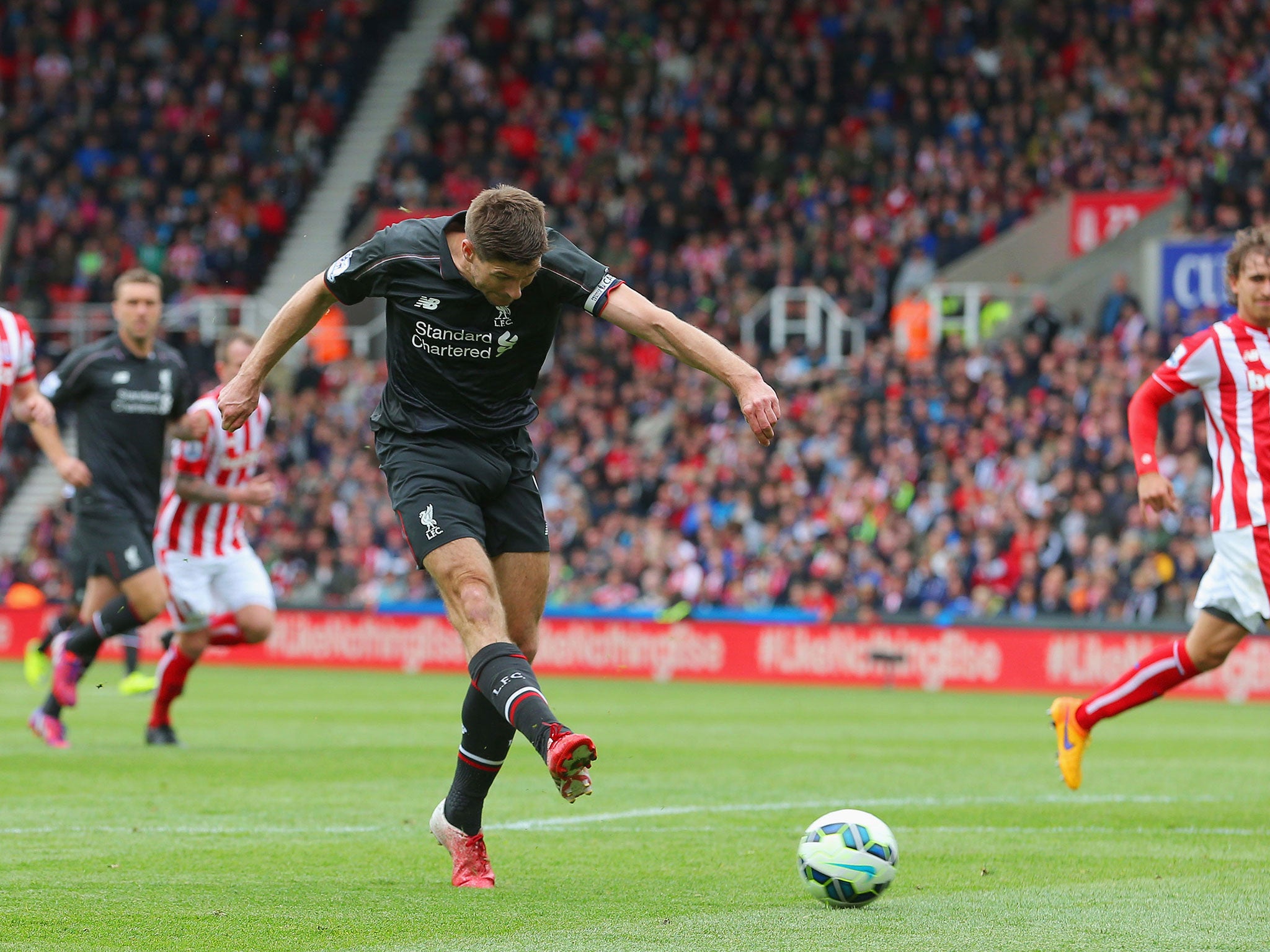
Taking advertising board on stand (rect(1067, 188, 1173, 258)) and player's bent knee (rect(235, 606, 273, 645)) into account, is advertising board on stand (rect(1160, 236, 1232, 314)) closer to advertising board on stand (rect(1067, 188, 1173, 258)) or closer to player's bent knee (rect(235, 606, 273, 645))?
advertising board on stand (rect(1067, 188, 1173, 258))

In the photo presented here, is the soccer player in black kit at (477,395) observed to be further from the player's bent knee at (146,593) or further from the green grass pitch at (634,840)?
the player's bent knee at (146,593)

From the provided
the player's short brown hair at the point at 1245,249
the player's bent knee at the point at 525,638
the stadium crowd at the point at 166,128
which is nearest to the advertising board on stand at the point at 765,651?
the stadium crowd at the point at 166,128

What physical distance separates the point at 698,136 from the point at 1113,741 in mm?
18462

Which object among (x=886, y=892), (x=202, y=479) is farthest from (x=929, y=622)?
(x=886, y=892)

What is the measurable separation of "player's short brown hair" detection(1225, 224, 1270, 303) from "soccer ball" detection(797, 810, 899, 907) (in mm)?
3447

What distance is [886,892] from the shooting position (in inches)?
249

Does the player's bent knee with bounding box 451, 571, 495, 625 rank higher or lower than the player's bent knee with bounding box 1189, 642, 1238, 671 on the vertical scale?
higher

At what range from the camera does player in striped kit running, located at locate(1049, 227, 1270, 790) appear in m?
8.14

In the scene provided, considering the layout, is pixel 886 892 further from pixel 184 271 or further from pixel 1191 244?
pixel 184 271

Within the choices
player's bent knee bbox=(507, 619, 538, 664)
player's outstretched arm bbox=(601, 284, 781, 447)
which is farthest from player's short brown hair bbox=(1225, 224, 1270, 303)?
player's bent knee bbox=(507, 619, 538, 664)

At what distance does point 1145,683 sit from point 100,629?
6.21 m

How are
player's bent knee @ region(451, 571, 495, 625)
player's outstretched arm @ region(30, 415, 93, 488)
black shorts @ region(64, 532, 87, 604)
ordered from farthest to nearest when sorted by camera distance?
1. black shorts @ region(64, 532, 87, 604)
2. player's outstretched arm @ region(30, 415, 93, 488)
3. player's bent knee @ region(451, 571, 495, 625)

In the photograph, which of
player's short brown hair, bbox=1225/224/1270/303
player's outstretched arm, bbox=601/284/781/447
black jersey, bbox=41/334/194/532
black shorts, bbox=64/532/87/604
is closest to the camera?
player's outstretched arm, bbox=601/284/781/447

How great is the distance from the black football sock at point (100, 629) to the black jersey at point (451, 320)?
543 cm
